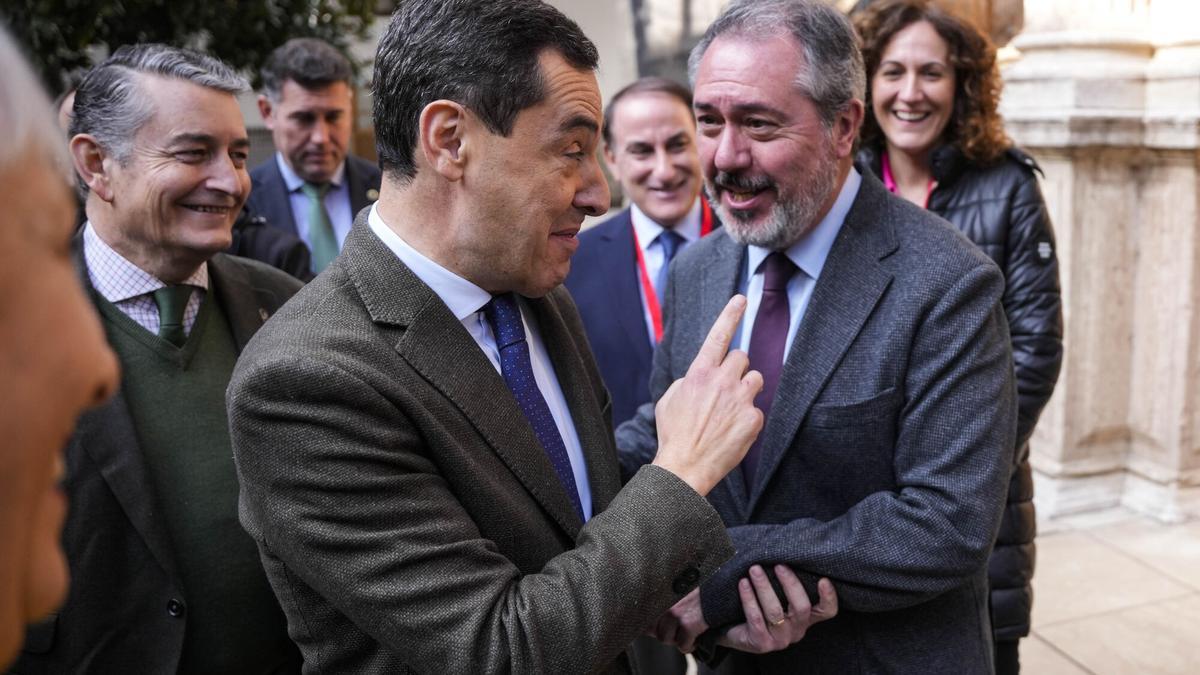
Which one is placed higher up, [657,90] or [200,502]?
[657,90]

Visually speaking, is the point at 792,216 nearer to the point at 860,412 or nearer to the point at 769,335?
the point at 769,335

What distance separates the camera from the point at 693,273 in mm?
2084

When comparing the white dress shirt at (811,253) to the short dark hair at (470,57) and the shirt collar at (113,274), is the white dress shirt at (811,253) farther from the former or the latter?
the shirt collar at (113,274)

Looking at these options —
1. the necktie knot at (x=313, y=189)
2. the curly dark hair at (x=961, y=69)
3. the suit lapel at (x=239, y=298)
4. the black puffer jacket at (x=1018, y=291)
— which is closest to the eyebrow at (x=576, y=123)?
the suit lapel at (x=239, y=298)

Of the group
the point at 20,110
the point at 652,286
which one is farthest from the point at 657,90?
the point at 20,110

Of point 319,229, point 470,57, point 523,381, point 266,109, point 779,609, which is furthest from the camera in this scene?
point 266,109

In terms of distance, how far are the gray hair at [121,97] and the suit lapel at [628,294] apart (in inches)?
56.6

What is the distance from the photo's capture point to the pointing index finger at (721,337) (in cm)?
148

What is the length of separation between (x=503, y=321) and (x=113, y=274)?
94 cm

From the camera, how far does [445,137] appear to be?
1.34 meters

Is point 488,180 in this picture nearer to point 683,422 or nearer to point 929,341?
point 683,422

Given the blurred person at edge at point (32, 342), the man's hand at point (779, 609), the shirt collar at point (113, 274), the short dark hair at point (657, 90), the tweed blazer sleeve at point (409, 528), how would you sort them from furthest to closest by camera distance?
the short dark hair at point (657, 90), the shirt collar at point (113, 274), the man's hand at point (779, 609), the tweed blazer sleeve at point (409, 528), the blurred person at edge at point (32, 342)

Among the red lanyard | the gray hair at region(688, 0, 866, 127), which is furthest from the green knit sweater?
the red lanyard

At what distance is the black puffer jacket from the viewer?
272 cm
